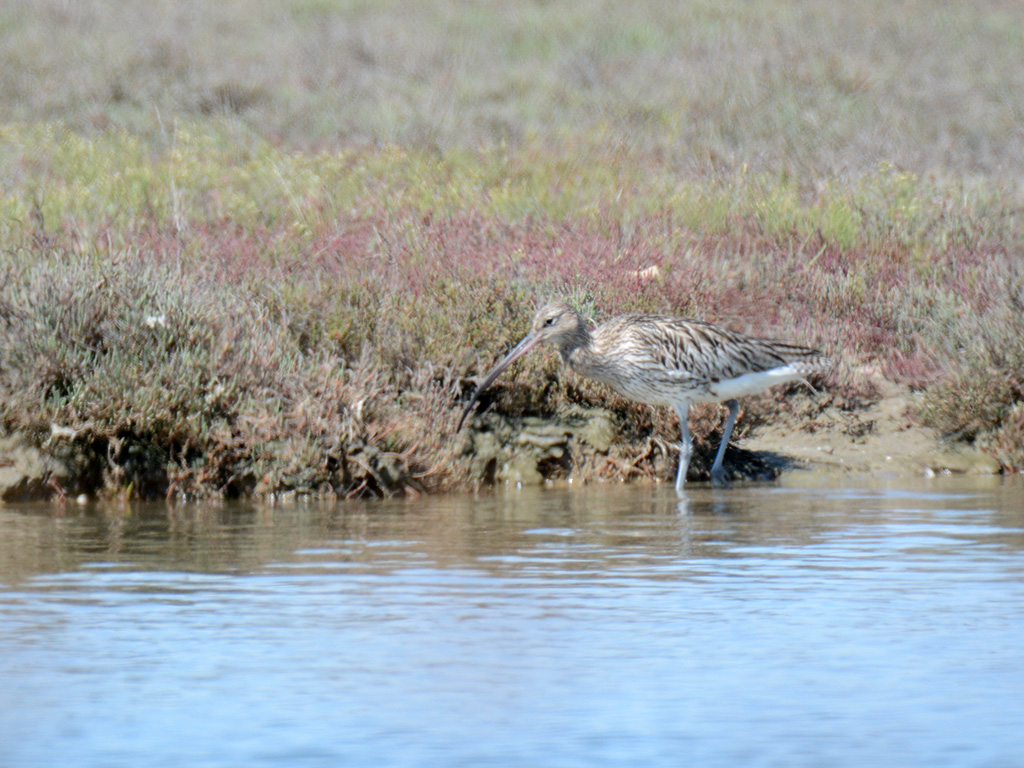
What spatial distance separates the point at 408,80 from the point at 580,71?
2.80m

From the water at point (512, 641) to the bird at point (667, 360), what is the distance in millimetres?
2053

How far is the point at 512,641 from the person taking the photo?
524 centimetres

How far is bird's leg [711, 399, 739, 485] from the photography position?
10531 mm

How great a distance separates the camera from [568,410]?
36.1 ft

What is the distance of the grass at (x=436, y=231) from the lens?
31.4 feet

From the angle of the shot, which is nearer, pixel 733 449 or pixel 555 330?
pixel 555 330

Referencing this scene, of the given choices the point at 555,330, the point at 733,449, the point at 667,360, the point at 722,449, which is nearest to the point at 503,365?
the point at 555,330

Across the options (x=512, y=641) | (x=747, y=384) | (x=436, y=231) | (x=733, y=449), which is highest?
(x=436, y=231)

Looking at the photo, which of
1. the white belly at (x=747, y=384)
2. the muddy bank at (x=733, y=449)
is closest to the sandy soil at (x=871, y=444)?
the muddy bank at (x=733, y=449)

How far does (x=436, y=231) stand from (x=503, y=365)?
2916mm

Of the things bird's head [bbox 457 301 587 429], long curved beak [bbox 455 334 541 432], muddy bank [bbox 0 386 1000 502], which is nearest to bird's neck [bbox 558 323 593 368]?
bird's head [bbox 457 301 587 429]

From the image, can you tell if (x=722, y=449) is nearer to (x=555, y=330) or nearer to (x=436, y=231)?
(x=555, y=330)

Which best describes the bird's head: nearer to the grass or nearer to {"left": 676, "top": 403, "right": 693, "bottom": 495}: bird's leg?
the grass

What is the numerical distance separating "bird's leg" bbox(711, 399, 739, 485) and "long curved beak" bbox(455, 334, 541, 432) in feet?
4.44
